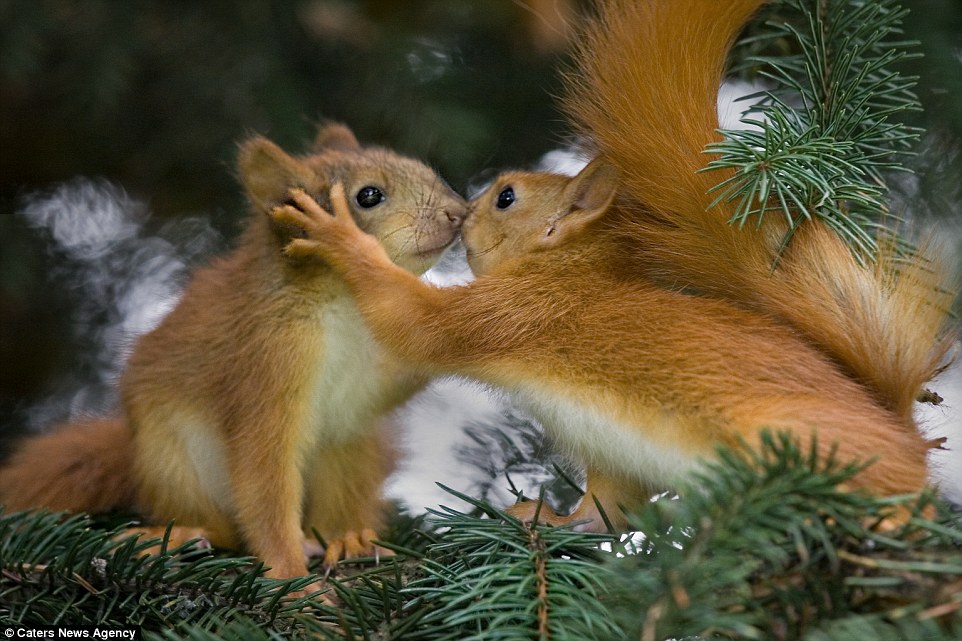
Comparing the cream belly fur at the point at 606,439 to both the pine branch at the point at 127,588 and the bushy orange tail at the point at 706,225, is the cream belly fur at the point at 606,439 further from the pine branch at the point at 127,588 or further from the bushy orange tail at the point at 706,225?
the pine branch at the point at 127,588

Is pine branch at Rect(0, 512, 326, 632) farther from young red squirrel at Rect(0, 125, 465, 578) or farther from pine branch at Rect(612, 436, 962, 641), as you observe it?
pine branch at Rect(612, 436, 962, 641)

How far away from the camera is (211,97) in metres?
2.68

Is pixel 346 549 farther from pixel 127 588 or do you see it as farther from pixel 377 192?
pixel 377 192

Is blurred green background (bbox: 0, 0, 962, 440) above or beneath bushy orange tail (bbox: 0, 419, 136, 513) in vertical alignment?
above

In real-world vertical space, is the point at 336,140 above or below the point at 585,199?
above

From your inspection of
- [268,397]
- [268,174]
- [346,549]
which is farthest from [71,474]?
[268,174]

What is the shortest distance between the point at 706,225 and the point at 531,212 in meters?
0.47

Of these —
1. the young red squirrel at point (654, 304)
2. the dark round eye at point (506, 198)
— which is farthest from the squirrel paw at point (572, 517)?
the dark round eye at point (506, 198)

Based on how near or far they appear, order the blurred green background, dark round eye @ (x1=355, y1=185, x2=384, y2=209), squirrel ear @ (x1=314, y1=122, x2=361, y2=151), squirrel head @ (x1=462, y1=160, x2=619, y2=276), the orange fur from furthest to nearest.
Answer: the blurred green background → squirrel ear @ (x1=314, y1=122, x2=361, y2=151) → dark round eye @ (x1=355, y1=185, x2=384, y2=209) → squirrel head @ (x1=462, y1=160, x2=619, y2=276) → the orange fur

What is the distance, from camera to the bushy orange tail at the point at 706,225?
150 cm

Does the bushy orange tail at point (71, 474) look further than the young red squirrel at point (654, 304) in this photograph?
Yes

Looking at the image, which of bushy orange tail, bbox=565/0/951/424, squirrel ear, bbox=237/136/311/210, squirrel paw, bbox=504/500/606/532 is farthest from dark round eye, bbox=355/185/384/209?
squirrel paw, bbox=504/500/606/532

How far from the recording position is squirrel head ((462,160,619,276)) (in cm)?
188

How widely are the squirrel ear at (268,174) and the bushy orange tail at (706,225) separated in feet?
2.18
